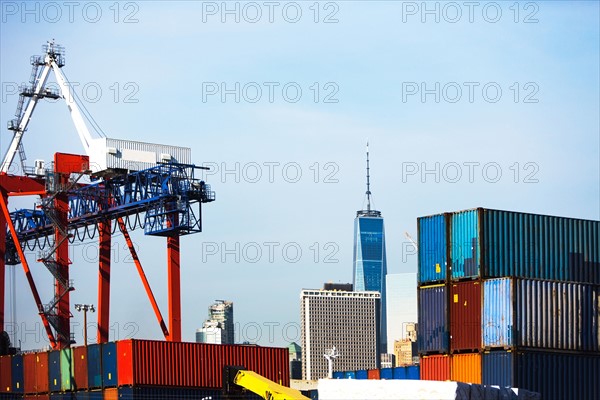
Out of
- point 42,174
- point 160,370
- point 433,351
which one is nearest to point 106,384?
point 160,370

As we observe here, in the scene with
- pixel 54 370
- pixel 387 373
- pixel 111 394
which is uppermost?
pixel 54 370

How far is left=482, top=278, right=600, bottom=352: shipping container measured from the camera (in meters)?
53.6

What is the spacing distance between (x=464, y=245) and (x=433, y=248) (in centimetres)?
186

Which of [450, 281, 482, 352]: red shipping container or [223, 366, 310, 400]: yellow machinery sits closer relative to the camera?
[223, 366, 310, 400]: yellow machinery

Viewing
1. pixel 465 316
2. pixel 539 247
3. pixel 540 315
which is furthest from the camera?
pixel 539 247

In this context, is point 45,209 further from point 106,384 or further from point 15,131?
point 106,384

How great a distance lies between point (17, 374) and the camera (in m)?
74.1

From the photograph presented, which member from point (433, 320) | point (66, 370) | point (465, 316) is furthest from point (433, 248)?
point (66, 370)

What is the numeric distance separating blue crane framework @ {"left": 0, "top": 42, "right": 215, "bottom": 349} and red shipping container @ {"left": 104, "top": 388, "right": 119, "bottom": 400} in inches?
677

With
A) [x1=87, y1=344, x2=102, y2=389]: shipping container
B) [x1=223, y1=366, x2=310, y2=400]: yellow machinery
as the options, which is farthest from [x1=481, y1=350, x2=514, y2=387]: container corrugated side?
[x1=87, y1=344, x2=102, y2=389]: shipping container

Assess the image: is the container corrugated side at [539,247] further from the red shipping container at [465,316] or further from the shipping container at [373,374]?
the shipping container at [373,374]

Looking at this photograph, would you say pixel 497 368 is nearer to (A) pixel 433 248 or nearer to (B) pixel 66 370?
(A) pixel 433 248

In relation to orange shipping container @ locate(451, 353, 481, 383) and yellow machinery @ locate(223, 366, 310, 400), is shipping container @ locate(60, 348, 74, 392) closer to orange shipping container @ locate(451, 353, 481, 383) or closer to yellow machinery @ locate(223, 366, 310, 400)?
yellow machinery @ locate(223, 366, 310, 400)

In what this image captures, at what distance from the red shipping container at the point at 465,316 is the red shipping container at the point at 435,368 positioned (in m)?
0.74
